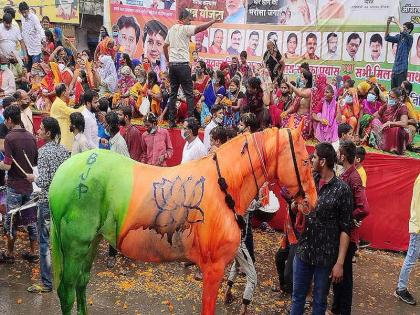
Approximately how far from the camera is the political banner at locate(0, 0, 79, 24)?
19.1 metres

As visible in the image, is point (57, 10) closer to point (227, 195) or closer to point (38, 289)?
point (38, 289)

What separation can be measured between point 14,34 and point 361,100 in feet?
29.0

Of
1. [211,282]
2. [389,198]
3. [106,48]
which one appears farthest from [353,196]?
[106,48]

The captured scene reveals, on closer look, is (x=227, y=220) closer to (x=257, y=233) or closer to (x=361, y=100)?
(x=257, y=233)

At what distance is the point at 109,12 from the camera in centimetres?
1842

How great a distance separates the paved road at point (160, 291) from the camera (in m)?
6.30

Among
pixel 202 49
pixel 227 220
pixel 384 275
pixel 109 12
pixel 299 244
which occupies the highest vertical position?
pixel 109 12

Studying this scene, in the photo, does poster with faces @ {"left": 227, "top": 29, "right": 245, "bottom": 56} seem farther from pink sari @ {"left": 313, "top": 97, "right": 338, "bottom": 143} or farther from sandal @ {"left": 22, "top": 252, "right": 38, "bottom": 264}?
sandal @ {"left": 22, "top": 252, "right": 38, "bottom": 264}

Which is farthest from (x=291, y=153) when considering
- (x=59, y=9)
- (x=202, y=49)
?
(x=59, y=9)

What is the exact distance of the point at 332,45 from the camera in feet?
47.4

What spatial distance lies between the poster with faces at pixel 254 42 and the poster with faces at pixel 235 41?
0.17 metres

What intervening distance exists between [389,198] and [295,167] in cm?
465

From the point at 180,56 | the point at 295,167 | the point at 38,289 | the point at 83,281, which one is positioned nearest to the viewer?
the point at 295,167

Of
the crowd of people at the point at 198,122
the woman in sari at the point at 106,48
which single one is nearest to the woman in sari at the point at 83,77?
the crowd of people at the point at 198,122
